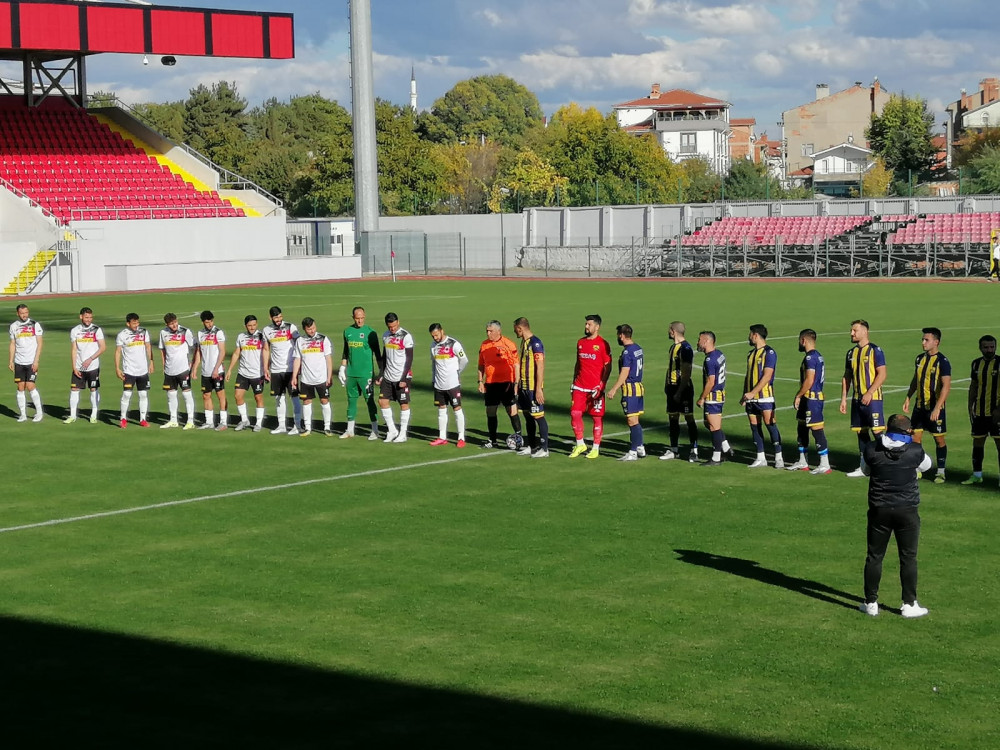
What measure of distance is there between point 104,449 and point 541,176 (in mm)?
95595

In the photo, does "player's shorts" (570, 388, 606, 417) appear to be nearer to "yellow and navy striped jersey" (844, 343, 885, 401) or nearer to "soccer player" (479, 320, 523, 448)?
"soccer player" (479, 320, 523, 448)

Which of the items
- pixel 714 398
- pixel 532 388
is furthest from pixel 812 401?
pixel 532 388

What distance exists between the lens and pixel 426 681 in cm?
948

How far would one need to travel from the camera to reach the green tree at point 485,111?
177000mm

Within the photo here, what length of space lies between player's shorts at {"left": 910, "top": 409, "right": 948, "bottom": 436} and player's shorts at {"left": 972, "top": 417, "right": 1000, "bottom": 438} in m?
0.38

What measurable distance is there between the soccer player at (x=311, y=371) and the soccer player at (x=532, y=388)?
3583 millimetres

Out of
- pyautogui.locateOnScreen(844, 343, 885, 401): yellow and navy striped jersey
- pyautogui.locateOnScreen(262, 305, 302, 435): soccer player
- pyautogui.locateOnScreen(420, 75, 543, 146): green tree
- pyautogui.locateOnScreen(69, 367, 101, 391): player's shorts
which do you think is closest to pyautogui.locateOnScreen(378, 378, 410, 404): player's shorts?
pyautogui.locateOnScreen(262, 305, 302, 435): soccer player

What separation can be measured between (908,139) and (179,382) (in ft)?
285

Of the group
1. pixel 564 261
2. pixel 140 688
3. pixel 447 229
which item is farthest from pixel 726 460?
pixel 447 229

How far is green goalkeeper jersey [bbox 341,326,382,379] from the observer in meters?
20.2

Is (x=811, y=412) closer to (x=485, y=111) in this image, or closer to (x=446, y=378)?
(x=446, y=378)

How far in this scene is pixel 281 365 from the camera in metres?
21.0

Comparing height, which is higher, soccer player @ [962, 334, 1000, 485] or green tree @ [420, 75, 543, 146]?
green tree @ [420, 75, 543, 146]

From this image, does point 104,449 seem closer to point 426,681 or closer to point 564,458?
point 564,458
